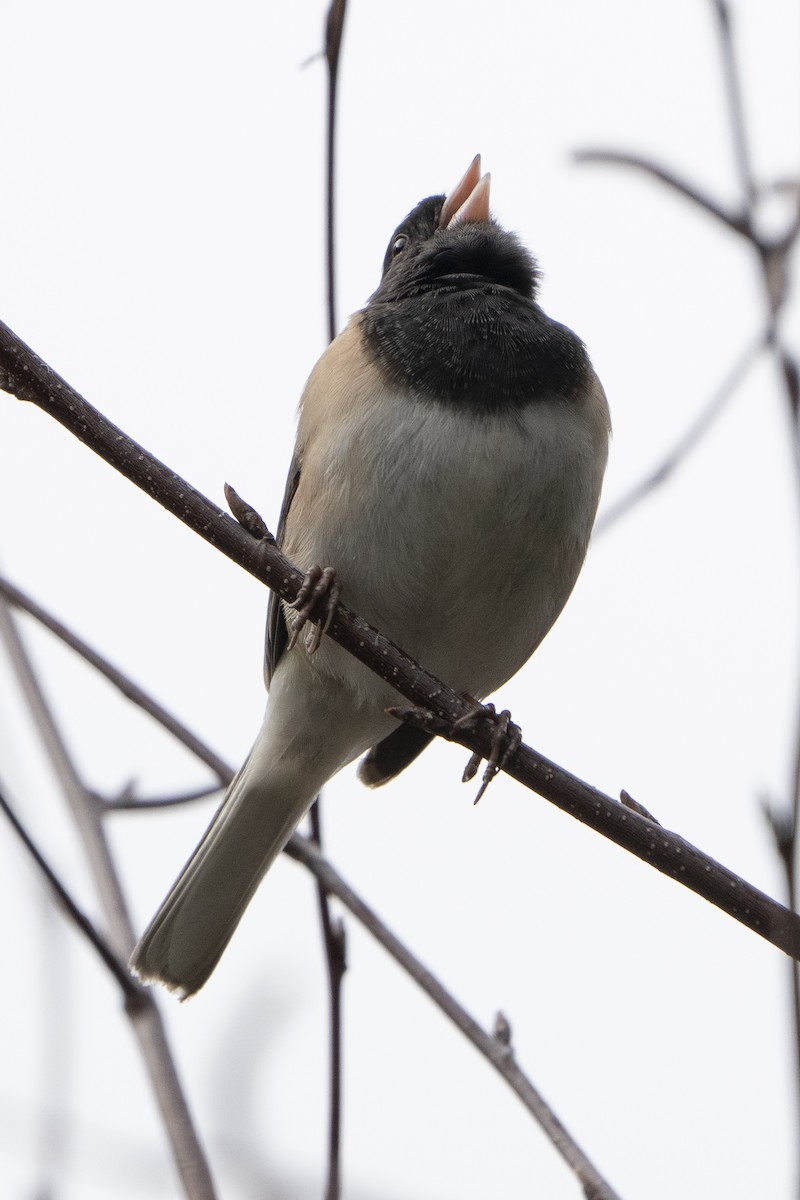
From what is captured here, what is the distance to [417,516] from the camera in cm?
244

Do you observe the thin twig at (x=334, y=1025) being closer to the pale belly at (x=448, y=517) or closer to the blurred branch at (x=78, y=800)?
the blurred branch at (x=78, y=800)

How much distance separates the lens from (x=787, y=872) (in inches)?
32.8

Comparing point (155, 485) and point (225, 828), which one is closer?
point (155, 485)

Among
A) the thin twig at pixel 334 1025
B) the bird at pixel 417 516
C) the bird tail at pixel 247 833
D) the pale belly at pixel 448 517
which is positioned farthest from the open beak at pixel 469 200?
the thin twig at pixel 334 1025

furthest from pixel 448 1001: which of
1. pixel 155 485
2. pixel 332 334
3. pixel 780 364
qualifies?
pixel 780 364

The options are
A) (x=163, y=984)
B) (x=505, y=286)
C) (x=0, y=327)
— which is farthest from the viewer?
(x=505, y=286)

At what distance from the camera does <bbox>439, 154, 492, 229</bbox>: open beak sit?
2.99 meters

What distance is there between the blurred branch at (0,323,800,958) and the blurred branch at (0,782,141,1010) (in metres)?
0.44

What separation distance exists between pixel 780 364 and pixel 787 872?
37 centimetres

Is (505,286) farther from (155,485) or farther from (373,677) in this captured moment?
(155,485)

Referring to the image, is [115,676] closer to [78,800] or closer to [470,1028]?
[78,800]

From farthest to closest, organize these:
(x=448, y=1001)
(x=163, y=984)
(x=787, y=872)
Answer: (x=163, y=984), (x=448, y=1001), (x=787, y=872)

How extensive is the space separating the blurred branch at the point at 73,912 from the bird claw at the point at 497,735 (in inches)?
22.6

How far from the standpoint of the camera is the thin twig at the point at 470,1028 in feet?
5.29
